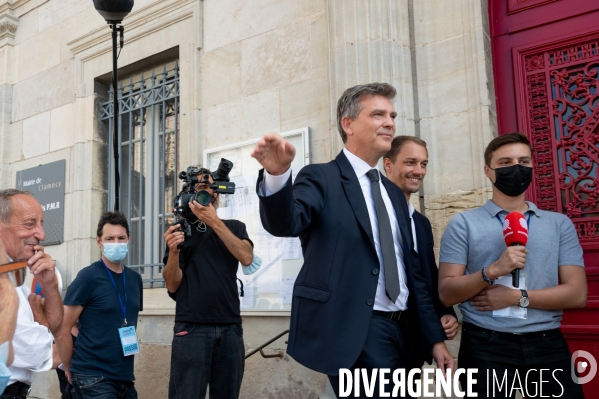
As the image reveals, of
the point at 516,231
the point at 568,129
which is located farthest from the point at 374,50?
the point at 516,231

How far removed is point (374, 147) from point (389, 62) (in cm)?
222

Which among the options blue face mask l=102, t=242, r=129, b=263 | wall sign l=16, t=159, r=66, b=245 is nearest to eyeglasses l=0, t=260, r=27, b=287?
blue face mask l=102, t=242, r=129, b=263

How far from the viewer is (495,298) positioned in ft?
10.1

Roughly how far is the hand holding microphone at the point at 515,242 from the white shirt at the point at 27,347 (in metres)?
2.10

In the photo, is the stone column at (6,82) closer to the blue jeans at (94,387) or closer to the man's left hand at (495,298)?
the blue jeans at (94,387)

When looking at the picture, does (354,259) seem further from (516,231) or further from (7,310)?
(7,310)

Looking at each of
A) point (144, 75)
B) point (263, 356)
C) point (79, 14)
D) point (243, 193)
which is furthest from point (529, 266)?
point (79, 14)

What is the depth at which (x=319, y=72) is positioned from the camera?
5484 millimetres

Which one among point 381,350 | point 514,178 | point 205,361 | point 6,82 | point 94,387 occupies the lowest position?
point 94,387

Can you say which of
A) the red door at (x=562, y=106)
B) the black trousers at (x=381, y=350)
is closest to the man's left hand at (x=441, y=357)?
the black trousers at (x=381, y=350)

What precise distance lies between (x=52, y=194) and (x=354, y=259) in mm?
6151

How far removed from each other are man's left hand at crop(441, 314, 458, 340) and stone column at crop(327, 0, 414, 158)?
188 centimetres

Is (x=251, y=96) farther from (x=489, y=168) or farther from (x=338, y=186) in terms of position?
(x=338, y=186)

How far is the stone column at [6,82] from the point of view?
841 centimetres
